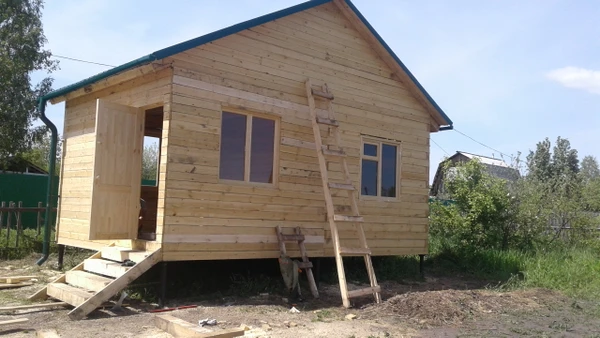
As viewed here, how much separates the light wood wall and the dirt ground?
48.6 inches

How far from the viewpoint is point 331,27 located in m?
10.9

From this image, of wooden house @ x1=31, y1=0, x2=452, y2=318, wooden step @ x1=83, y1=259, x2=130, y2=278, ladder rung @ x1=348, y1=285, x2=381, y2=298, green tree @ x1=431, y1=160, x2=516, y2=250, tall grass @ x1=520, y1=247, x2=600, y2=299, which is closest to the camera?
wooden step @ x1=83, y1=259, x2=130, y2=278

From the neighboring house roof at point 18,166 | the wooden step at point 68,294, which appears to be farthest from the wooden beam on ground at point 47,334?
the neighboring house roof at point 18,166

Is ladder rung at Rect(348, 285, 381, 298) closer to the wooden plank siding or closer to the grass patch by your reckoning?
the wooden plank siding

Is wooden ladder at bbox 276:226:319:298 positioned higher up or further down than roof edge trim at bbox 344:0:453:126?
further down

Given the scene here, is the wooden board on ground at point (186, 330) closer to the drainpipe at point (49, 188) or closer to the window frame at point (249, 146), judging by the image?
the window frame at point (249, 146)

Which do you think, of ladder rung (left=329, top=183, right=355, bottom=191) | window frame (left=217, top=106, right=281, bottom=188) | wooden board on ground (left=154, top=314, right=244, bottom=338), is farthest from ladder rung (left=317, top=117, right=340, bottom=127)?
wooden board on ground (left=154, top=314, right=244, bottom=338)

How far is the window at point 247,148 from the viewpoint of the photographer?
9.01 m

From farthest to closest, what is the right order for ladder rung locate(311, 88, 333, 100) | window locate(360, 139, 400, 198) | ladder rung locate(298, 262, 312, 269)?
window locate(360, 139, 400, 198) → ladder rung locate(311, 88, 333, 100) → ladder rung locate(298, 262, 312, 269)

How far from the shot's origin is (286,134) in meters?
9.76

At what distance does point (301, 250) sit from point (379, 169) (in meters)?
2.81

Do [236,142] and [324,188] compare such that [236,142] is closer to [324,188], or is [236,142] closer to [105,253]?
[324,188]

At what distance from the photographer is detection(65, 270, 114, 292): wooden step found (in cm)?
781

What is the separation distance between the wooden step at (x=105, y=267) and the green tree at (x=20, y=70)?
543 inches
